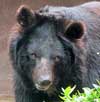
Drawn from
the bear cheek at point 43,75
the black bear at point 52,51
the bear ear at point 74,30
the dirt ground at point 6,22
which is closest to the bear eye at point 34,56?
the black bear at point 52,51

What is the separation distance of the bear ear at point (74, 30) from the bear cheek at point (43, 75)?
42cm

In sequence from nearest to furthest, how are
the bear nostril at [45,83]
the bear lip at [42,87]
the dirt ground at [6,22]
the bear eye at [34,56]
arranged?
the bear nostril at [45,83] < the bear lip at [42,87] < the bear eye at [34,56] < the dirt ground at [6,22]

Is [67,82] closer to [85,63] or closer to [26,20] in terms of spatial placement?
[85,63]

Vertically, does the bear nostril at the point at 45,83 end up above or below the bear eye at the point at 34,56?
below

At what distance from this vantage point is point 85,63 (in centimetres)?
714

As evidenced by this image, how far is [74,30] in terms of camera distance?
6910 millimetres

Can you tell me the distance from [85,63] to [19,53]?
2.47 ft

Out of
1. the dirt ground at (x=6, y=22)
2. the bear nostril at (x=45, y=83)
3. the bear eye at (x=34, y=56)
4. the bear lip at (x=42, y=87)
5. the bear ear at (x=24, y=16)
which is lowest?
the dirt ground at (x=6, y=22)

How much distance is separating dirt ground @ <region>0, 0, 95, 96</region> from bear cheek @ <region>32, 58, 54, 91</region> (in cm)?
473

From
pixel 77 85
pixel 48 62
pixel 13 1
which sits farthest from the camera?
pixel 13 1

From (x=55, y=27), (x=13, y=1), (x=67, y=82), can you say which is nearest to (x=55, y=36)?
(x=55, y=27)

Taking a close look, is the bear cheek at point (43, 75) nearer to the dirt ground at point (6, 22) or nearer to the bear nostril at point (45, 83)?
the bear nostril at point (45, 83)

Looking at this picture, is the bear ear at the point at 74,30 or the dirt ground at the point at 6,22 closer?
the bear ear at the point at 74,30

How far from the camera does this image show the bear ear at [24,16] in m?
6.90
